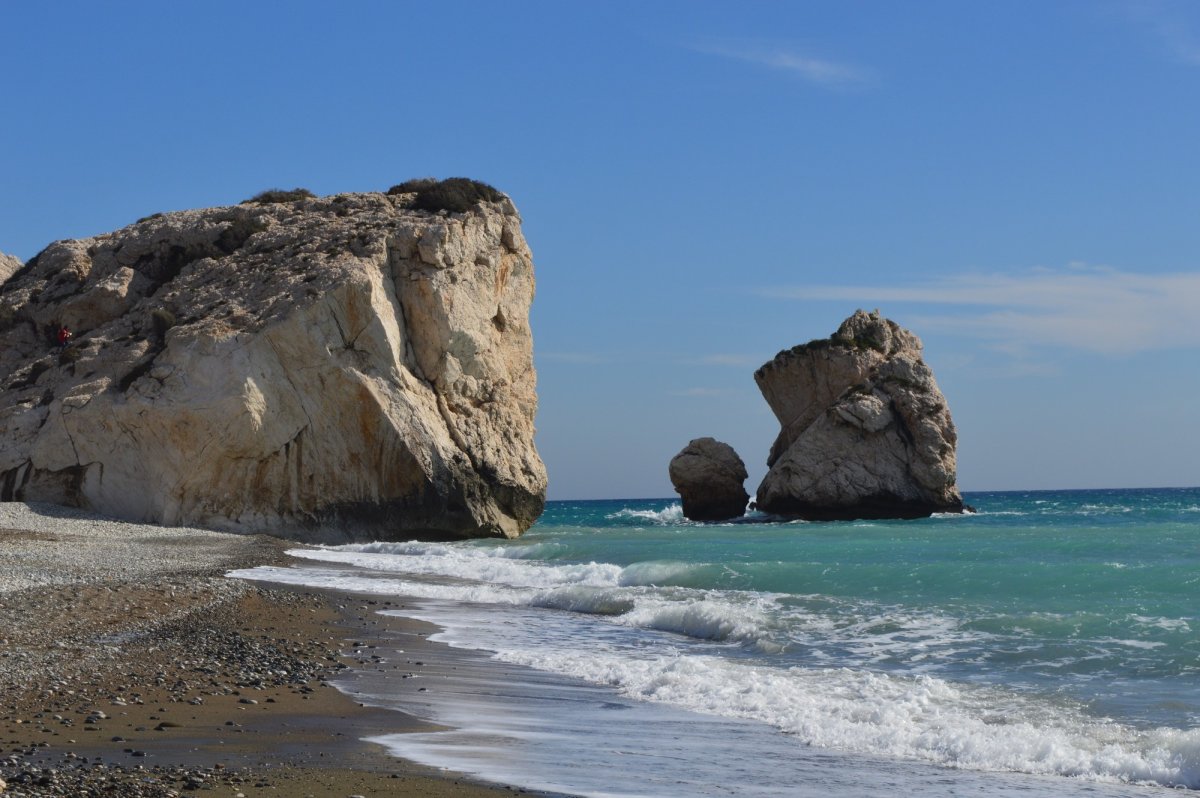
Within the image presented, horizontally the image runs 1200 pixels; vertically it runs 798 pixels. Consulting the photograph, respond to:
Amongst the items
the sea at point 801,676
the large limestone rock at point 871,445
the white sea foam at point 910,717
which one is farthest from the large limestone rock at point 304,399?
the white sea foam at point 910,717

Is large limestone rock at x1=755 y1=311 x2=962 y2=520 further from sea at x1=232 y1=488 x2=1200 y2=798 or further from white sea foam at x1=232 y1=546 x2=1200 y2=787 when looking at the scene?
white sea foam at x1=232 y1=546 x2=1200 y2=787

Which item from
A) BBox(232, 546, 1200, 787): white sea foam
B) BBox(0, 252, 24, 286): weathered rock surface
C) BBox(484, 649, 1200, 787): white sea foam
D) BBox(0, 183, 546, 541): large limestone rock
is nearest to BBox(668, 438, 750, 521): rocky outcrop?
BBox(0, 183, 546, 541): large limestone rock

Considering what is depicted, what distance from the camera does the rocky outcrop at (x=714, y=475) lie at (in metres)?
49.3

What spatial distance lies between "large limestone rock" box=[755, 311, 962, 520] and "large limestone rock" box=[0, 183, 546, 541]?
14593 mm

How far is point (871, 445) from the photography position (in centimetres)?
4409

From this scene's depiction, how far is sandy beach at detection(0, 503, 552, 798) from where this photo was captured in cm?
604

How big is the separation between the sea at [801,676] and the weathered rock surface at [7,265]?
27242mm

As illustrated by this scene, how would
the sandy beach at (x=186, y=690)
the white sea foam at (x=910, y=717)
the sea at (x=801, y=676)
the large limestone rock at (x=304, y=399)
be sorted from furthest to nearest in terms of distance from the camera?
the large limestone rock at (x=304, y=399) → the white sea foam at (x=910, y=717) → the sea at (x=801, y=676) → the sandy beach at (x=186, y=690)

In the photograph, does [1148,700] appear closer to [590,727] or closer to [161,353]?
[590,727]

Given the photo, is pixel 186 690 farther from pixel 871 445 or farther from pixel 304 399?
pixel 871 445

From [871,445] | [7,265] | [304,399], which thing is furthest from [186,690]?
[7,265]

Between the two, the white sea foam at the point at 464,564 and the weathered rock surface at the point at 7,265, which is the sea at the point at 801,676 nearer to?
the white sea foam at the point at 464,564

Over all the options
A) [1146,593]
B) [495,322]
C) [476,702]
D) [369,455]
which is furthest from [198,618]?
[495,322]

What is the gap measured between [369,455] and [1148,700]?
22.4 meters
